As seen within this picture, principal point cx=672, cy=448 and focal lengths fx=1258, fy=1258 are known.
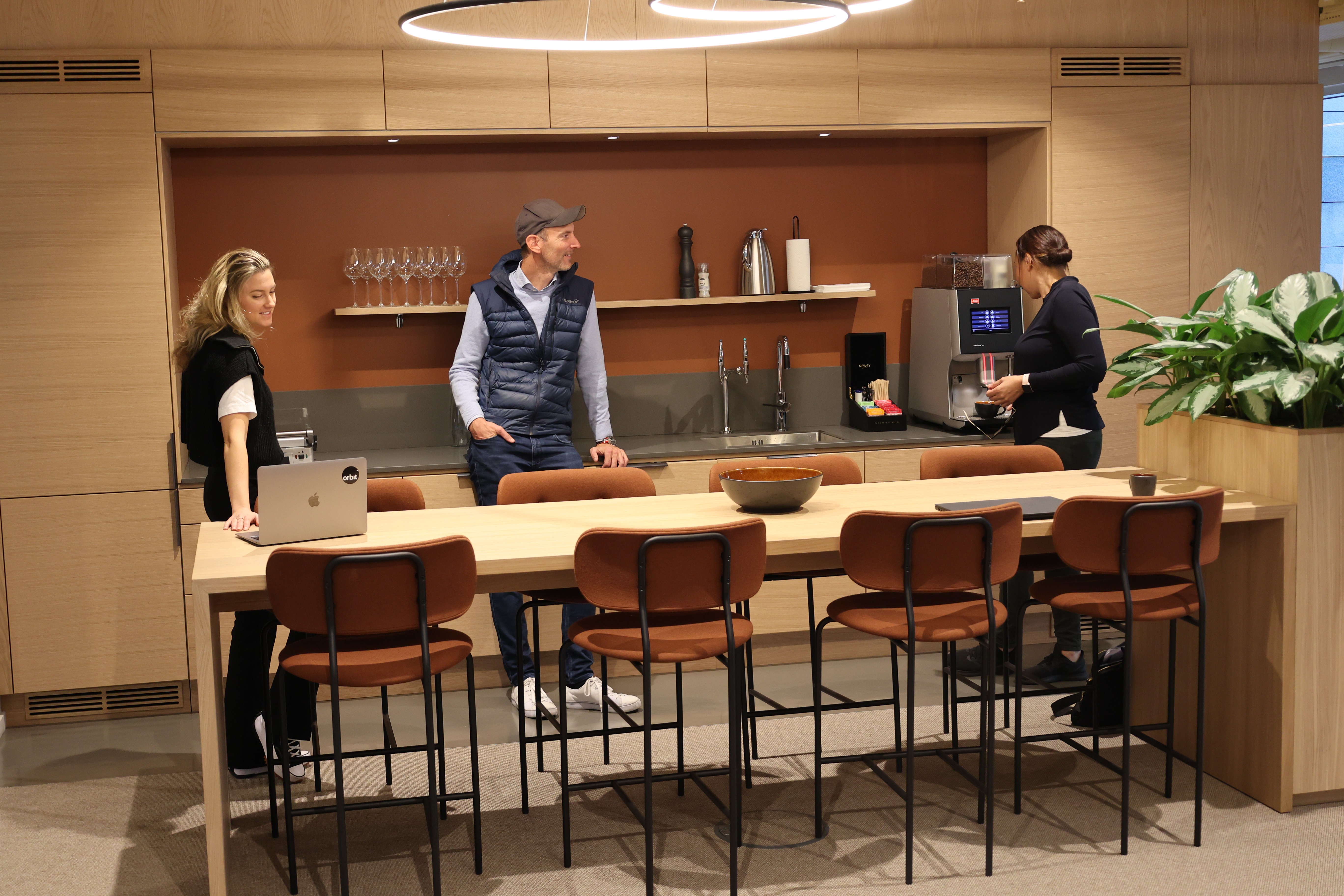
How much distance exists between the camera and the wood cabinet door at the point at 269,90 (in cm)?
465

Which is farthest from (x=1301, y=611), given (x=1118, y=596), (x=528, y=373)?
(x=528, y=373)

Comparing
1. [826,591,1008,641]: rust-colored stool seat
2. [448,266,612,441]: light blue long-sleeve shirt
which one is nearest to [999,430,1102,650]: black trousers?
[826,591,1008,641]: rust-colored stool seat

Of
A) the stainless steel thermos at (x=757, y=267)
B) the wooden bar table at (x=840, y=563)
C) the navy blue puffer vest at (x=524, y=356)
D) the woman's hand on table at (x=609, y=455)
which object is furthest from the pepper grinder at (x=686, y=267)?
the wooden bar table at (x=840, y=563)

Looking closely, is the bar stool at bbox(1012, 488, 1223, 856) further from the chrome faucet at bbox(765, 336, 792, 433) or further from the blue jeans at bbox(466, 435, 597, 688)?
the chrome faucet at bbox(765, 336, 792, 433)

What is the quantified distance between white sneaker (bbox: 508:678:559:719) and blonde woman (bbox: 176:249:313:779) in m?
0.83

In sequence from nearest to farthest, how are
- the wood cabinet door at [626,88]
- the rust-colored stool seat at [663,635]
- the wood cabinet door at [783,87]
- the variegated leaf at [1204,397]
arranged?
the rust-colored stool seat at [663,635]
the variegated leaf at [1204,397]
the wood cabinet door at [626,88]
the wood cabinet door at [783,87]

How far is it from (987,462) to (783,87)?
1.89 metres

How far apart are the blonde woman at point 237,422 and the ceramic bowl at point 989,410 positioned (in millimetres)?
2736

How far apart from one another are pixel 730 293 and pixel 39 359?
2.83m

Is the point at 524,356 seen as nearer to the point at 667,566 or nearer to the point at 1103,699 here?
the point at 667,566

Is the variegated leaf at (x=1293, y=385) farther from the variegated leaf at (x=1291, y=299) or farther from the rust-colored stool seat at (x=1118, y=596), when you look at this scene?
the rust-colored stool seat at (x=1118, y=596)

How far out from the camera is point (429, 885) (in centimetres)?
323

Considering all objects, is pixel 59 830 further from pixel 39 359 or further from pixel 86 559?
pixel 39 359

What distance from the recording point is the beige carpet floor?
3188 millimetres
